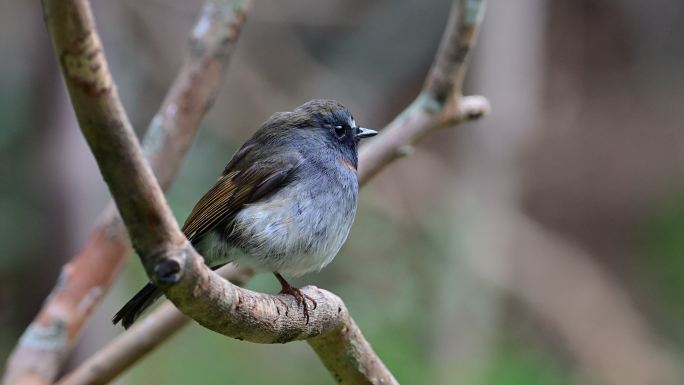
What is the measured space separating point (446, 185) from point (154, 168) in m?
5.05

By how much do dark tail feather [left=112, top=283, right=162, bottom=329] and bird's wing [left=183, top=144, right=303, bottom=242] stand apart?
391 mm

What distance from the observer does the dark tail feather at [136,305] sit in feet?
8.86

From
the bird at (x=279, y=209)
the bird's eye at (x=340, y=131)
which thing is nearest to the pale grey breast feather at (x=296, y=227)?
the bird at (x=279, y=209)

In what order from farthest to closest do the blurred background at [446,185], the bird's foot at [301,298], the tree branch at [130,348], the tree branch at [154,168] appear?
1. the blurred background at [446,185]
2. the tree branch at [154,168]
3. the tree branch at [130,348]
4. the bird's foot at [301,298]

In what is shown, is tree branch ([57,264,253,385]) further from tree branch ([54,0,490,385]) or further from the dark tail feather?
the dark tail feather

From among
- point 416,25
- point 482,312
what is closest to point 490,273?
point 482,312

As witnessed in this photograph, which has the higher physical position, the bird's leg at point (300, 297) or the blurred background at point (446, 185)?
the bird's leg at point (300, 297)

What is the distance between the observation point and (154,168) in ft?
→ 12.2

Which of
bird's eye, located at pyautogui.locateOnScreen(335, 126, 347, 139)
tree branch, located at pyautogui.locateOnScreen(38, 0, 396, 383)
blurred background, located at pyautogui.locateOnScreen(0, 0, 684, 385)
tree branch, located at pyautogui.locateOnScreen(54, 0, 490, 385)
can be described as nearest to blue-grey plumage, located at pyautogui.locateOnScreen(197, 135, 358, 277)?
bird's eye, located at pyautogui.locateOnScreen(335, 126, 347, 139)

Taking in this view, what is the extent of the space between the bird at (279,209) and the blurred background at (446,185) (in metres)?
2.70

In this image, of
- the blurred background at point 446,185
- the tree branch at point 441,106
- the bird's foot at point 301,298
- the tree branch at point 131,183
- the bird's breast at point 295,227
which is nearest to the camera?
the tree branch at point 131,183

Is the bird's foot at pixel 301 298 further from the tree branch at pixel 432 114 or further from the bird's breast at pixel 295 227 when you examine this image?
the tree branch at pixel 432 114

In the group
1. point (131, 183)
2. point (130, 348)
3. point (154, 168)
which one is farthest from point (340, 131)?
point (131, 183)

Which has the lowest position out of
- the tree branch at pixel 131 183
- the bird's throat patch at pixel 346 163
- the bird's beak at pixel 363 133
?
the bird's throat patch at pixel 346 163
